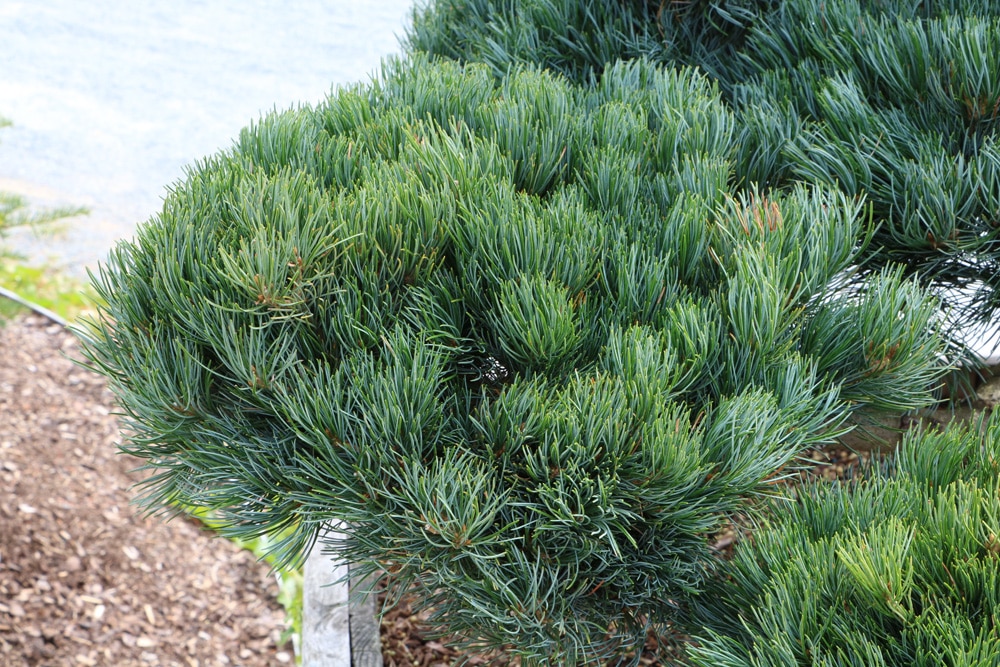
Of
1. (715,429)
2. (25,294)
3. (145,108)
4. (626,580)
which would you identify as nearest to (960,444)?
(715,429)

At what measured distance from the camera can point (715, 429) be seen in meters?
1.07

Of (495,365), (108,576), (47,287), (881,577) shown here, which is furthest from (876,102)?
(47,287)

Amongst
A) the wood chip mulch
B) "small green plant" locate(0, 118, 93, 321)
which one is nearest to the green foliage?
the wood chip mulch

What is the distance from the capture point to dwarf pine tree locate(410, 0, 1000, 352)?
144 centimetres

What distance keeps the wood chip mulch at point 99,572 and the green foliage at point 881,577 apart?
1.53m

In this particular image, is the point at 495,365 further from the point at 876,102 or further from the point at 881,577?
the point at 876,102

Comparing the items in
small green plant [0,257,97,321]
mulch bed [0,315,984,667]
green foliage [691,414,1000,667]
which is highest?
green foliage [691,414,1000,667]

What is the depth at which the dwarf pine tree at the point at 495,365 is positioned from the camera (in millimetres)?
1058

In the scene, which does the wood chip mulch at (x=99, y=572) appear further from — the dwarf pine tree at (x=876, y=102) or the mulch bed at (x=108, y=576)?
the dwarf pine tree at (x=876, y=102)

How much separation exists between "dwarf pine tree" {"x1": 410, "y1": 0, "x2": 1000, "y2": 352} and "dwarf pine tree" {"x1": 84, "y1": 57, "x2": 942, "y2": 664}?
176 millimetres

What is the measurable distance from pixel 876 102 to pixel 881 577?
1.05 meters

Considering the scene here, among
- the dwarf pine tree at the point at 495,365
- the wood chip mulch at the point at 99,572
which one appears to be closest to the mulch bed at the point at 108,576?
the wood chip mulch at the point at 99,572

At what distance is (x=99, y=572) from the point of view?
8.00 feet

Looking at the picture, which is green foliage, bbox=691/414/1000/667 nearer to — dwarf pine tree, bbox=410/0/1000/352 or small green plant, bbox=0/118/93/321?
dwarf pine tree, bbox=410/0/1000/352
